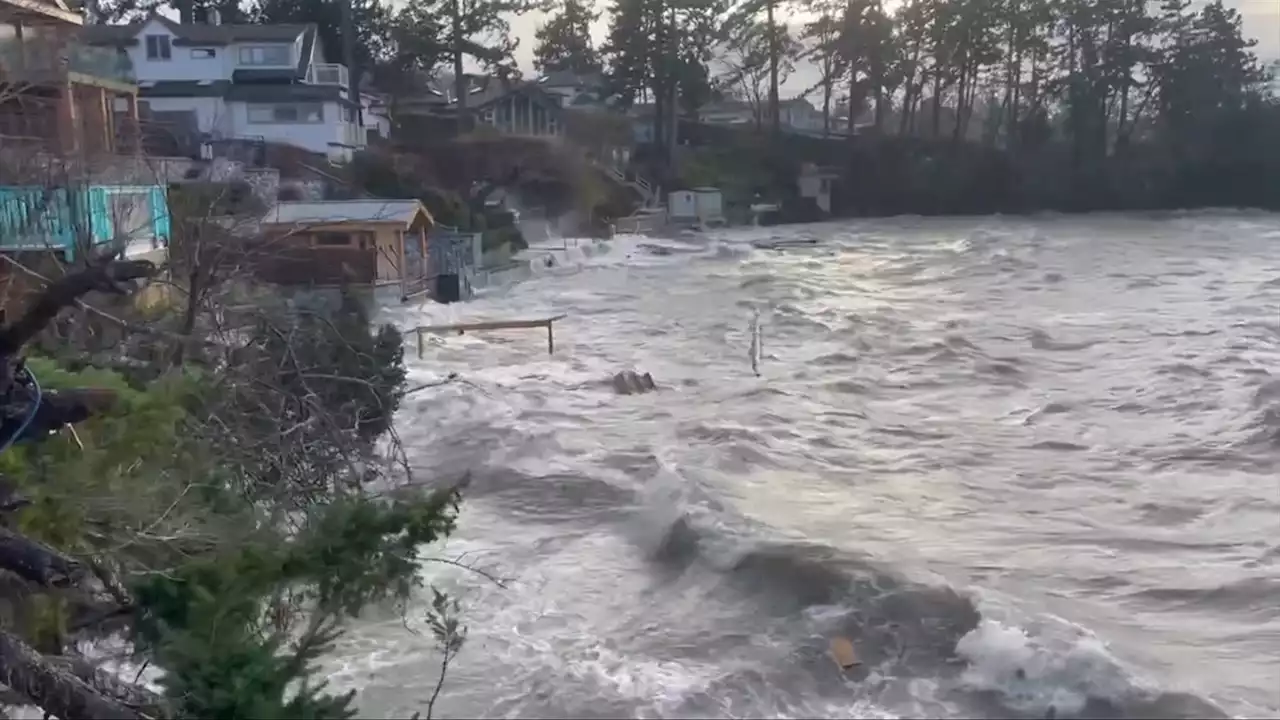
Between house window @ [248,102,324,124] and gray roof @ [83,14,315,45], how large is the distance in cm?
288

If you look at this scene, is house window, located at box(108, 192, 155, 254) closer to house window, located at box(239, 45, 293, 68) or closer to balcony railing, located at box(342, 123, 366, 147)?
balcony railing, located at box(342, 123, 366, 147)

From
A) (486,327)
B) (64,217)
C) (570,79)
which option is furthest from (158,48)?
(64,217)

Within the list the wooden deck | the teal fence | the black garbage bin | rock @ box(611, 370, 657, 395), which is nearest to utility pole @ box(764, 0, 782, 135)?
the black garbage bin

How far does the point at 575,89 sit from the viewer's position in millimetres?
65125

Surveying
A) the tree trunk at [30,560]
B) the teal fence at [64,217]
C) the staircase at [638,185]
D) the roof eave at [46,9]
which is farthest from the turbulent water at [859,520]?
the staircase at [638,185]

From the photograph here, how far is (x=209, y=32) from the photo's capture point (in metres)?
41.5

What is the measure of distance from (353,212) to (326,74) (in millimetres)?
17120

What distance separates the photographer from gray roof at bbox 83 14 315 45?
4056 cm

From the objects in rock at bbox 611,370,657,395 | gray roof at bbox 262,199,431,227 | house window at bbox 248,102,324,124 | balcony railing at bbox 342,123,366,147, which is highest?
house window at bbox 248,102,324,124

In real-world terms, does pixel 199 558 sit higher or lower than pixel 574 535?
higher

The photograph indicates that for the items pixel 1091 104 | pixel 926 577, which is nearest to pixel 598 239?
pixel 1091 104

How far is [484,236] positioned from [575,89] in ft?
94.6

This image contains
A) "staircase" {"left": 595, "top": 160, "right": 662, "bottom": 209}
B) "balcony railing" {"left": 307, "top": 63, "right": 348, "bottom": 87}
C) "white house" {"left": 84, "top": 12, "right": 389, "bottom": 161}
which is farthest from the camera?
"staircase" {"left": 595, "top": 160, "right": 662, "bottom": 209}

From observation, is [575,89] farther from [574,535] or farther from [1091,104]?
[574,535]
